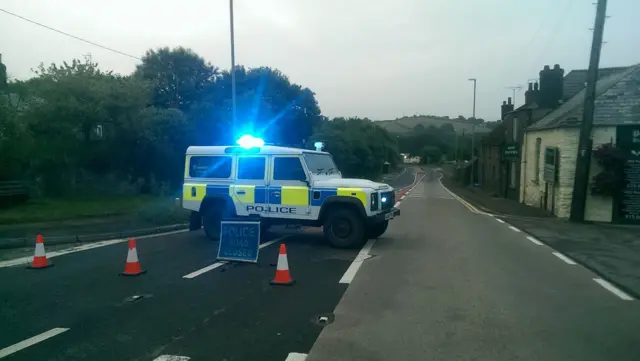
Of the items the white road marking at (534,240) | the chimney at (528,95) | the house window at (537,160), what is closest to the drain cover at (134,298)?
the white road marking at (534,240)

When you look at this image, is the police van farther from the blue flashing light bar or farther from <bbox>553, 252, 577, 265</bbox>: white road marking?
<bbox>553, 252, 577, 265</bbox>: white road marking

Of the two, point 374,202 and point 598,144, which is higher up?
point 598,144

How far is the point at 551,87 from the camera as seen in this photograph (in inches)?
1127

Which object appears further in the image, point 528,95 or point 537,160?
point 528,95

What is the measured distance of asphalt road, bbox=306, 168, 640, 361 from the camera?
516cm

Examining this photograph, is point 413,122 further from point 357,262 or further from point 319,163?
point 357,262

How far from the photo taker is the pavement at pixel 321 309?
516 cm

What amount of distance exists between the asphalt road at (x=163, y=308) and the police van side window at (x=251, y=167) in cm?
237

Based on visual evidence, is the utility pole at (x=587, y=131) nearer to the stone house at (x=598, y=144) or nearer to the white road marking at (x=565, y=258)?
the stone house at (x=598, y=144)

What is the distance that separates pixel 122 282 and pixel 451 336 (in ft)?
17.3

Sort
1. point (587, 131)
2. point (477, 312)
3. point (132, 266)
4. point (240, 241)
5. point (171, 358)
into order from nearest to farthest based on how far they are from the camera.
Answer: point (171, 358) → point (477, 312) → point (132, 266) → point (240, 241) → point (587, 131)

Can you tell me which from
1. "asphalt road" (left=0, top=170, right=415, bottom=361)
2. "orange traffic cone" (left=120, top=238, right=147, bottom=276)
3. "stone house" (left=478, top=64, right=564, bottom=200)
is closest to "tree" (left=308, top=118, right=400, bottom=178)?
"stone house" (left=478, top=64, right=564, bottom=200)

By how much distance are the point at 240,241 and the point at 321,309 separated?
3.41 m

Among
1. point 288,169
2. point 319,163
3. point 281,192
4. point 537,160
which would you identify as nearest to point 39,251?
point 281,192
